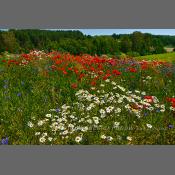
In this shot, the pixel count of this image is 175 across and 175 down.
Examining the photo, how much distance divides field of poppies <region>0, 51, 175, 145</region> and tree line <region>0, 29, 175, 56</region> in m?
0.17

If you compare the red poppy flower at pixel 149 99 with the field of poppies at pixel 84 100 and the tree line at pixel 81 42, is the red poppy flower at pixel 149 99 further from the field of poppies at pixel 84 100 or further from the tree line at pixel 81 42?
the tree line at pixel 81 42

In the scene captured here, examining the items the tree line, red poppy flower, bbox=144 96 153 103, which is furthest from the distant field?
red poppy flower, bbox=144 96 153 103

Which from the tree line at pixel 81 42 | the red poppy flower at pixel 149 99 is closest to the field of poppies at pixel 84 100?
the red poppy flower at pixel 149 99

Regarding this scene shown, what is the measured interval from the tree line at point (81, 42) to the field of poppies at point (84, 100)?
17 cm

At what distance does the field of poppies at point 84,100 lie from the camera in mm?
7184

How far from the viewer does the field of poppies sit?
718 cm

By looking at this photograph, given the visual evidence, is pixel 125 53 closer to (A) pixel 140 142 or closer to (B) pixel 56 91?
(B) pixel 56 91

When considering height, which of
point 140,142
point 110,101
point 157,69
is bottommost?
point 140,142

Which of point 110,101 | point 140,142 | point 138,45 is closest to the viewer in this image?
point 140,142

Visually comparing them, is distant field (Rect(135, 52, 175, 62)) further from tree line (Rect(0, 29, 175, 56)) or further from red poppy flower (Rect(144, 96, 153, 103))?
red poppy flower (Rect(144, 96, 153, 103))

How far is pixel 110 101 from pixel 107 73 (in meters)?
1.00

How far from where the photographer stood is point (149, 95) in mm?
8156

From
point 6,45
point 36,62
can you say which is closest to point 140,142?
point 36,62

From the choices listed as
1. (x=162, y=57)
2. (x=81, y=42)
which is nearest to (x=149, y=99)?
(x=162, y=57)
